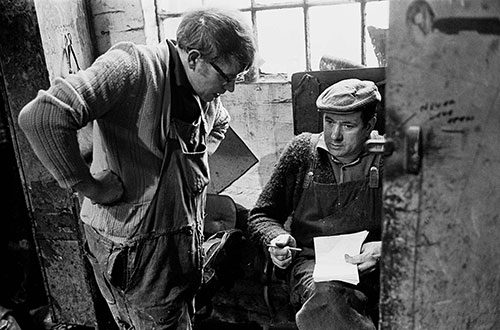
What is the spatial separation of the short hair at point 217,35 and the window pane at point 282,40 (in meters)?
1.37

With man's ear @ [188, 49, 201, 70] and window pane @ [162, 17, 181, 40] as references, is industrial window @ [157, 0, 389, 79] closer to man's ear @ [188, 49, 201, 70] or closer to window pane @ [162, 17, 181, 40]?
window pane @ [162, 17, 181, 40]

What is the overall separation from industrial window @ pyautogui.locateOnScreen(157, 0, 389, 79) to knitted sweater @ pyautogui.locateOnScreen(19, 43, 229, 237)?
52.8 inches

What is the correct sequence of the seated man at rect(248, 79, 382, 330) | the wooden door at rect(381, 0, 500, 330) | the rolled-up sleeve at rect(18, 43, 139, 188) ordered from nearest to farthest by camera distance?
1. the wooden door at rect(381, 0, 500, 330)
2. the rolled-up sleeve at rect(18, 43, 139, 188)
3. the seated man at rect(248, 79, 382, 330)

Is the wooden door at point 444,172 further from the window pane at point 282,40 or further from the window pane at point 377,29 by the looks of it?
the window pane at point 282,40

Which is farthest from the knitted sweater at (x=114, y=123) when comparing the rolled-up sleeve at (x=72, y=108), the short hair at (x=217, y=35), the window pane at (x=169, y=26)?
the window pane at (x=169, y=26)

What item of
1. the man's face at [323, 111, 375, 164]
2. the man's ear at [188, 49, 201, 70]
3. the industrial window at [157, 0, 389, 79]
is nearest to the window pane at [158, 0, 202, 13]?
the industrial window at [157, 0, 389, 79]

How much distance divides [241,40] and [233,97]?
1.41m

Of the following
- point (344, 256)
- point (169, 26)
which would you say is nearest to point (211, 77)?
point (344, 256)

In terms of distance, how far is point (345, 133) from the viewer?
7.29 feet

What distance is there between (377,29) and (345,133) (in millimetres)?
955

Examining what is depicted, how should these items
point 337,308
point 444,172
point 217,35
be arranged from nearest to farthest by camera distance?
point 444,172
point 217,35
point 337,308

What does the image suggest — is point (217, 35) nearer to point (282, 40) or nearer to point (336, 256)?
point (336, 256)

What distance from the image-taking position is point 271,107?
309 centimetres

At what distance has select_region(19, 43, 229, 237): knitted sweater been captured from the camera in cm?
152
